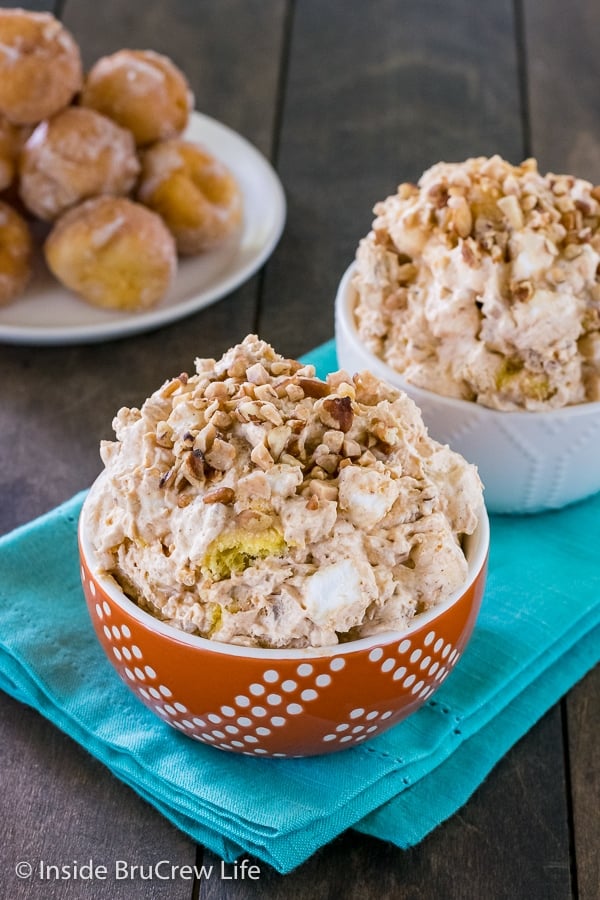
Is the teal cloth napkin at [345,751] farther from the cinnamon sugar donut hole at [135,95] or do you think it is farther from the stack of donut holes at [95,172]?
the cinnamon sugar donut hole at [135,95]

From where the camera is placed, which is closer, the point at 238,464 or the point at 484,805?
the point at 238,464

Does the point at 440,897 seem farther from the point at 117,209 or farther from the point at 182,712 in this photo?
the point at 117,209

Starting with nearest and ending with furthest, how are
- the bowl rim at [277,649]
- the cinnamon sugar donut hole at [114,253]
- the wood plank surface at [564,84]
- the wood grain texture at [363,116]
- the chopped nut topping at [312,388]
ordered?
the bowl rim at [277,649], the chopped nut topping at [312,388], the cinnamon sugar donut hole at [114,253], the wood grain texture at [363,116], the wood plank surface at [564,84]

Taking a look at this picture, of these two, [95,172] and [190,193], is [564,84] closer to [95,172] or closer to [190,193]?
[190,193]

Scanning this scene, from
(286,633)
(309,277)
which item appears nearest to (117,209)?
Result: (309,277)

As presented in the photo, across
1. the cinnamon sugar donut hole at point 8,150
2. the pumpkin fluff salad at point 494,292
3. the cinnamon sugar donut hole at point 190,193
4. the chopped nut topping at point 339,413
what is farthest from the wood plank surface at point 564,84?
the cinnamon sugar donut hole at point 8,150

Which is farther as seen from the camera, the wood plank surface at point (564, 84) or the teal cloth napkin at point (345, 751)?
the wood plank surface at point (564, 84)

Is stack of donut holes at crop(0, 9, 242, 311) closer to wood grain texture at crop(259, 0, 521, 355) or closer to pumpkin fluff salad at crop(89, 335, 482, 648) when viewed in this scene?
wood grain texture at crop(259, 0, 521, 355)
